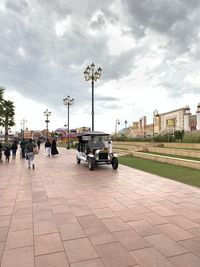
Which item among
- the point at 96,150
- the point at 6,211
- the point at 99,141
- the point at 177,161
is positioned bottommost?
the point at 6,211

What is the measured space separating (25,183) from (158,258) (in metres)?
7.18

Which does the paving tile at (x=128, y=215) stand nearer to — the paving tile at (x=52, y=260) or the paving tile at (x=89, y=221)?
the paving tile at (x=89, y=221)

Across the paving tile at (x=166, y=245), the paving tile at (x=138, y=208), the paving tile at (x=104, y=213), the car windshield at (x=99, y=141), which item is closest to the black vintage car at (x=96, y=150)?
the car windshield at (x=99, y=141)

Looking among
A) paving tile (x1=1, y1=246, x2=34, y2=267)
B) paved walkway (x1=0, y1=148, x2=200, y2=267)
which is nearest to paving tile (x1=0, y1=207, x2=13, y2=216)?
paved walkway (x1=0, y1=148, x2=200, y2=267)

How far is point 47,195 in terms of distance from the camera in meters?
7.34

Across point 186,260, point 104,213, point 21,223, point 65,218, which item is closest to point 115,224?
point 104,213

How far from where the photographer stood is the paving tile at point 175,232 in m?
4.17

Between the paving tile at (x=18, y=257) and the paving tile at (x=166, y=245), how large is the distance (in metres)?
2.04

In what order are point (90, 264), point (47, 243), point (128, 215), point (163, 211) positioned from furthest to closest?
1. point (163, 211)
2. point (128, 215)
3. point (47, 243)
4. point (90, 264)

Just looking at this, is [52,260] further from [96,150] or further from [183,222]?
[96,150]

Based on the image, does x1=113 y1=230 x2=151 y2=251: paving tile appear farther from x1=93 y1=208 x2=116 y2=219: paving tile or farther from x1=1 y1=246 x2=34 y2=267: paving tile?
x1=1 y1=246 x2=34 y2=267: paving tile

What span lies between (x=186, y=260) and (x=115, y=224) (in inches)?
68.0

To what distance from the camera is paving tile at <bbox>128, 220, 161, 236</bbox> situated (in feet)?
14.3

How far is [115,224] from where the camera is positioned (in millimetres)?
4801
